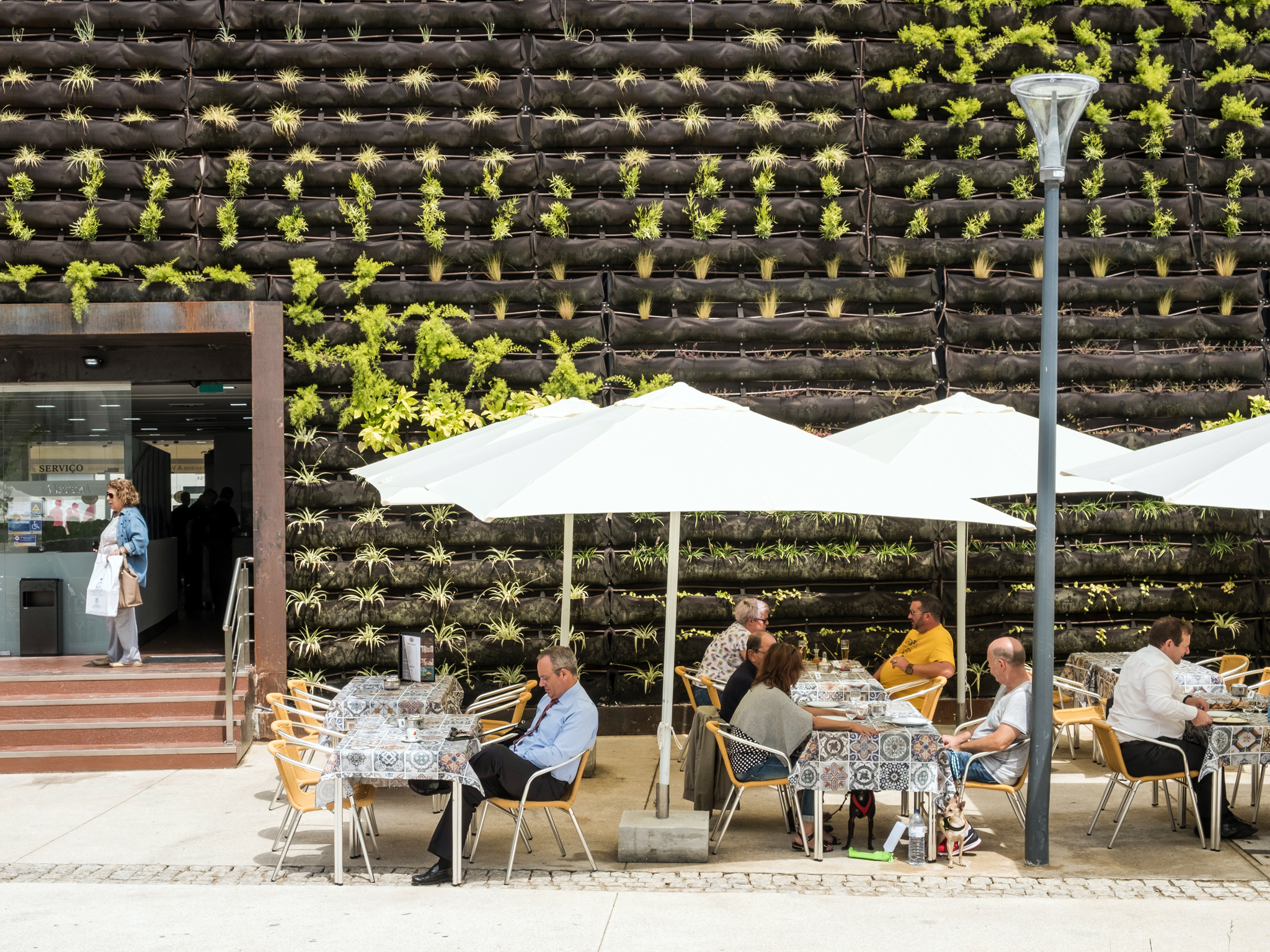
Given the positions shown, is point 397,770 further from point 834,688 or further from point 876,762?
point 834,688

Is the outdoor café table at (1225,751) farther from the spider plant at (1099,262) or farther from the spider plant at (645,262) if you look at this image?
the spider plant at (645,262)

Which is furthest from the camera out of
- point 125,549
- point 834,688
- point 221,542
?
point 221,542

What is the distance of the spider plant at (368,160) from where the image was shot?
10.5m

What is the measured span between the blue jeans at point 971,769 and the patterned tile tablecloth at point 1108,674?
1.54 metres

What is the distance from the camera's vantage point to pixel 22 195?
1020 centimetres

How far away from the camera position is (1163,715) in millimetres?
6793

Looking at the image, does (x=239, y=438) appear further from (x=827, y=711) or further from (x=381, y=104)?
(x=827, y=711)

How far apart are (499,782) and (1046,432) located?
11.5 feet

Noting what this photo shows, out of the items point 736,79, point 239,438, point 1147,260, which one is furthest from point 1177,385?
point 239,438

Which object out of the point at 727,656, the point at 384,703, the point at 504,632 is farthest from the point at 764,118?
the point at 384,703

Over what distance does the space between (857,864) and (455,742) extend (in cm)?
228

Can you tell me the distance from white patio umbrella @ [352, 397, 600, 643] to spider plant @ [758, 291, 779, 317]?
2402 millimetres

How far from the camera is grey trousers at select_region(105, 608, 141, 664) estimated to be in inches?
395

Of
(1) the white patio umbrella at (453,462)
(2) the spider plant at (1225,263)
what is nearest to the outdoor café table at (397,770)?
(1) the white patio umbrella at (453,462)
